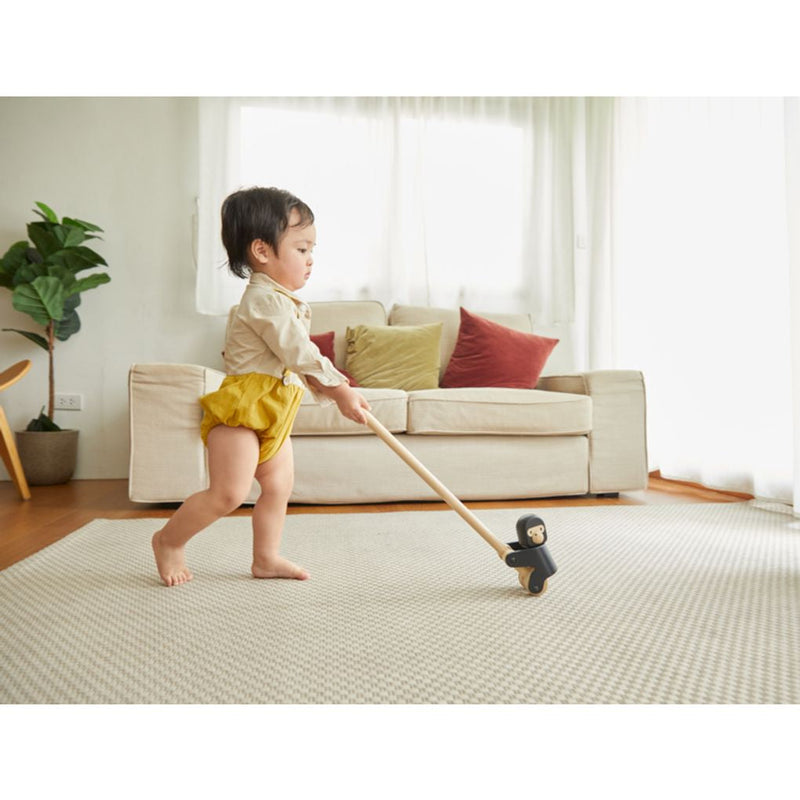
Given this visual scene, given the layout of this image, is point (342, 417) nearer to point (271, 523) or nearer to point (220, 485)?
point (271, 523)

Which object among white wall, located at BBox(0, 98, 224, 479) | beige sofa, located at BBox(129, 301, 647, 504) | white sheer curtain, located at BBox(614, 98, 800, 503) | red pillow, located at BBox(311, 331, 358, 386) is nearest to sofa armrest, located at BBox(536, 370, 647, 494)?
beige sofa, located at BBox(129, 301, 647, 504)

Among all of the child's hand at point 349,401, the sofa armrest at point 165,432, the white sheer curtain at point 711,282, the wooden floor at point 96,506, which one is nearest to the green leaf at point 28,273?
the wooden floor at point 96,506

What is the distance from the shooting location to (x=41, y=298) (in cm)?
308

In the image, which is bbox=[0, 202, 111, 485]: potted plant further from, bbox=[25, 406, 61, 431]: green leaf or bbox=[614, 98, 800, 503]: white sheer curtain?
bbox=[614, 98, 800, 503]: white sheer curtain

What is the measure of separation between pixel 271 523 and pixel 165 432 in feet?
3.45

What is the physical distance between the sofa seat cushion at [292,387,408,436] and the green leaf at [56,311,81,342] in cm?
155

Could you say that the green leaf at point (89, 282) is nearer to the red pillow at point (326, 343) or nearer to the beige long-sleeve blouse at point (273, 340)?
the red pillow at point (326, 343)

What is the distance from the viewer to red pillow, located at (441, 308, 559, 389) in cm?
307

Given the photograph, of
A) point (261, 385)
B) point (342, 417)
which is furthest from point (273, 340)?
point (342, 417)

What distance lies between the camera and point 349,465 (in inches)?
99.7
